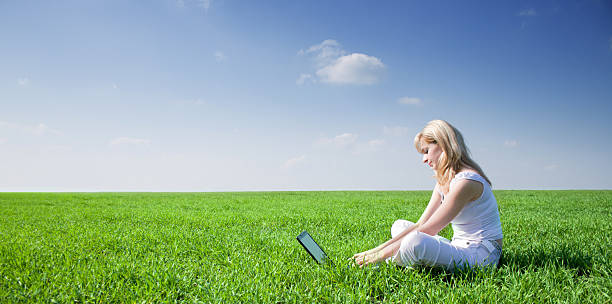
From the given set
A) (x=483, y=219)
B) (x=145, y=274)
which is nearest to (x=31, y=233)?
(x=145, y=274)

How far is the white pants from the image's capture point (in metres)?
3.48

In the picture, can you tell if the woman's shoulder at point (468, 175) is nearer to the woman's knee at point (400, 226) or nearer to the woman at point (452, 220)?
the woman at point (452, 220)

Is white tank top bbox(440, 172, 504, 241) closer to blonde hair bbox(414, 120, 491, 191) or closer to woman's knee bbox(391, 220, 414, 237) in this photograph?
blonde hair bbox(414, 120, 491, 191)

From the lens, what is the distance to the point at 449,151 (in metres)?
3.79

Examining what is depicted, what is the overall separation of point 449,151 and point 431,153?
0.23m

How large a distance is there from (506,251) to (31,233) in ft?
31.5

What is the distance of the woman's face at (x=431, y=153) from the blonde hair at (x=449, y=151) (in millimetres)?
48

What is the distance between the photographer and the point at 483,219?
380cm

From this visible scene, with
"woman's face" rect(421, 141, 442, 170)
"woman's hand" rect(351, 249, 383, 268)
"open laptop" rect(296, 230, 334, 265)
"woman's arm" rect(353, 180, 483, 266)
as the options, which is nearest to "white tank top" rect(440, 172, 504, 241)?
"woman's arm" rect(353, 180, 483, 266)

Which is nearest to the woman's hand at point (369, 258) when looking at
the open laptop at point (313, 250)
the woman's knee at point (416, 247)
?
the woman's knee at point (416, 247)

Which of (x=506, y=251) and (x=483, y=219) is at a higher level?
(x=483, y=219)

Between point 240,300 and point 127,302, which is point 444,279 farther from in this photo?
point 127,302

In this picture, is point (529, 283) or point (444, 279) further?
point (444, 279)

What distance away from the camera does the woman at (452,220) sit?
11.6 ft
